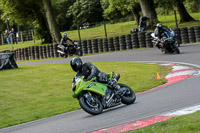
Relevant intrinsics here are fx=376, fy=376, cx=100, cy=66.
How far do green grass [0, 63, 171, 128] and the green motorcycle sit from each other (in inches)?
58.5

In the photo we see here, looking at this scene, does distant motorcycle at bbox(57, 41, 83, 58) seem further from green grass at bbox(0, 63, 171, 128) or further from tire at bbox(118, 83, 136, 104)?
tire at bbox(118, 83, 136, 104)

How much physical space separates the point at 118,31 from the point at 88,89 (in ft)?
75.8

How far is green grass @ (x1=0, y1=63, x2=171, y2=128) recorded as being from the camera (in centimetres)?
Result: 924

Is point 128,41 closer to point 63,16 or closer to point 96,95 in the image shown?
point 96,95

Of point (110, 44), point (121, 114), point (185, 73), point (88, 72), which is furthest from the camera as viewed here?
point (110, 44)

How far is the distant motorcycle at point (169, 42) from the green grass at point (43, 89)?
101 inches

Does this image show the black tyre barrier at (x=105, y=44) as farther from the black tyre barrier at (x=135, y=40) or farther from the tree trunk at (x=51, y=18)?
the tree trunk at (x=51, y=18)

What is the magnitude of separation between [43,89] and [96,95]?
482cm

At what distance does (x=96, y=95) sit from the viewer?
7.91m

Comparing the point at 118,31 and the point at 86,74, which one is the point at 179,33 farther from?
the point at 86,74

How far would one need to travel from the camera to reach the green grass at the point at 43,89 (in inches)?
364

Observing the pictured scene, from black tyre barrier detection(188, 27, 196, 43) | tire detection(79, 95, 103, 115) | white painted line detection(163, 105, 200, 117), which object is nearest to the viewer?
white painted line detection(163, 105, 200, 117)

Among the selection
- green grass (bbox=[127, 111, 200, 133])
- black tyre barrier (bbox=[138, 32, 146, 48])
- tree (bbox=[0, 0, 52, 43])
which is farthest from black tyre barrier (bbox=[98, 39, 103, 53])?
green grass (bbox=[127, 111, 200, 133])

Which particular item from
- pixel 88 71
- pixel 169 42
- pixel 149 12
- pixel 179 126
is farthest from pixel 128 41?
pixel 179 126
